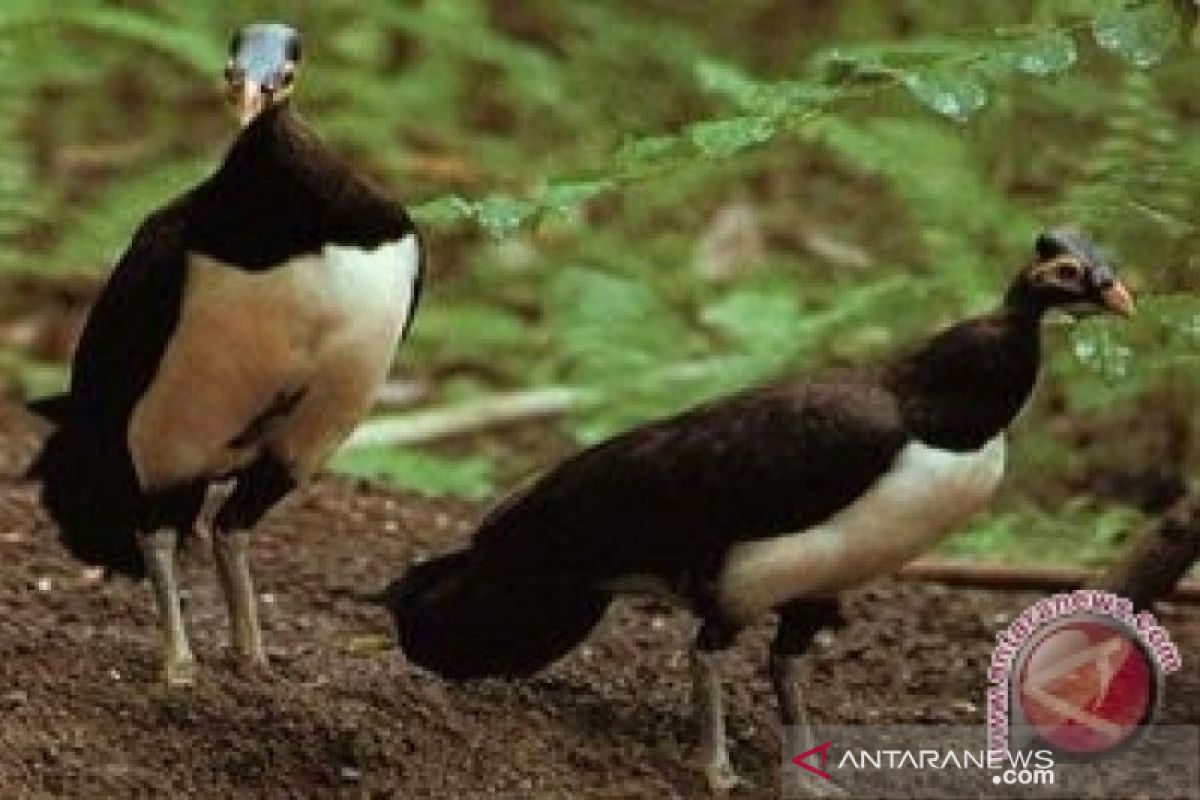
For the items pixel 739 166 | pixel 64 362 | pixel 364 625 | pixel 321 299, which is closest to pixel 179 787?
pixel 321 299

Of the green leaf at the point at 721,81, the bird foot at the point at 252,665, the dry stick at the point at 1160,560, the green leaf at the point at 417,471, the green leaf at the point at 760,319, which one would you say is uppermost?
the green leaf at the point at 721,81

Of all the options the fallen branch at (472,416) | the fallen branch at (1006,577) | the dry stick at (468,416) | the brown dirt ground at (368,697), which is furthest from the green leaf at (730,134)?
the fallen branch at (472,416)

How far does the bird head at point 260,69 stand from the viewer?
357 cm

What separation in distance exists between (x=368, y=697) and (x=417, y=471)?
82.6 inches

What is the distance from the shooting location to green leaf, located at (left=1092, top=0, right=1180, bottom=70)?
3.84 meters

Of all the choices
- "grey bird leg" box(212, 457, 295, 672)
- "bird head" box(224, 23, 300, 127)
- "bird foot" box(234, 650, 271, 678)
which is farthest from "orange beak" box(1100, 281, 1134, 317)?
"bird foot" box(234, 650, 271, 678)

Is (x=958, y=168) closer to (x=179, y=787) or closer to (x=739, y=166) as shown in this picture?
(x=739, y=166)

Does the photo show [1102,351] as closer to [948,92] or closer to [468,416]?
[948,92]

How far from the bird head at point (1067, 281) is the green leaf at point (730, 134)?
476 mm

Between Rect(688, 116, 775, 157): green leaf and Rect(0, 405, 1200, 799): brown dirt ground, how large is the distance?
81 cm

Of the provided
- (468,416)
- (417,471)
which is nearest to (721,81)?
(417,471)

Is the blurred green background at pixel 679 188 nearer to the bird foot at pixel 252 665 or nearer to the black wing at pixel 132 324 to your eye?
the black wing at pixel 132 324

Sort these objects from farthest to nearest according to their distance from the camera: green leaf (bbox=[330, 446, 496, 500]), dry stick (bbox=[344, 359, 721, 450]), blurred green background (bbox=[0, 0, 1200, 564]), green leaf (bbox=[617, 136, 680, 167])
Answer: dry stick (bbox=[344, 359, 721, 450]) → green leaf (bbox=[330, 446, 496, 500]) → blurred green background (bbox=[0, 0, 1200, 564]) → green leaf (bbox=[617, 136, 680, 167])

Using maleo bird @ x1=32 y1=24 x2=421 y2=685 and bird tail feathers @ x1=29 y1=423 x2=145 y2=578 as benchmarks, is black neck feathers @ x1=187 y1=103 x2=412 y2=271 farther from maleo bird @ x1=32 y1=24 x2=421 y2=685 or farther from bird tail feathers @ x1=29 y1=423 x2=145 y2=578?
bird tail feathers @ x1=29 y1=423 x2=145 y2=578
